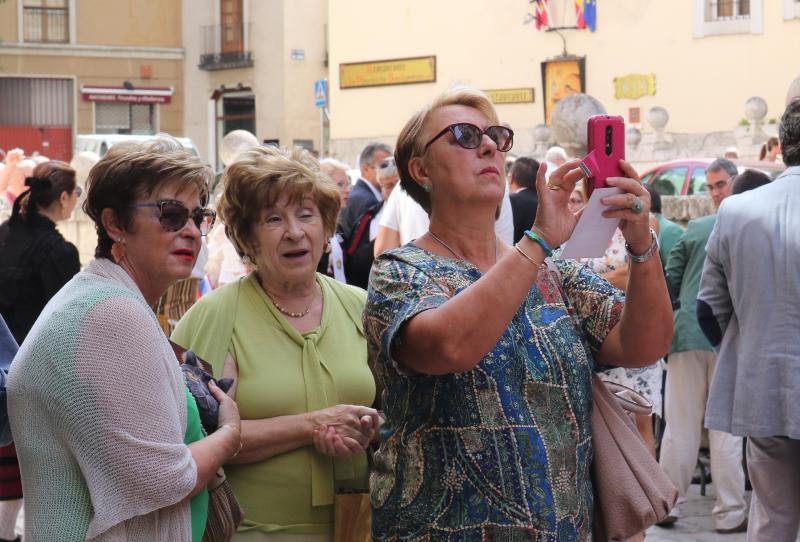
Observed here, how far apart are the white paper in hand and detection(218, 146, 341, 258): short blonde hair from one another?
126 centimetres

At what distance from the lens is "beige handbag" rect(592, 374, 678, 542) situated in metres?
2.91

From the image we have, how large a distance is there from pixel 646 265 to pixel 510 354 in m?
0.38

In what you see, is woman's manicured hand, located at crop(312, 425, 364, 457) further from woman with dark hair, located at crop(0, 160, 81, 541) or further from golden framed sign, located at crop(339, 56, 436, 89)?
golden framed sign, located at crop(339, 56, 436, 89)

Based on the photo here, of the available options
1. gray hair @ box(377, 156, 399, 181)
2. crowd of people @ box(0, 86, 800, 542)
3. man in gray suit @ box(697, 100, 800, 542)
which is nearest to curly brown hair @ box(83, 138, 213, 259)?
crowd of people @ box(0, 86, 800, 542)

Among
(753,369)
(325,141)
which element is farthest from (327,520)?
(325,141)

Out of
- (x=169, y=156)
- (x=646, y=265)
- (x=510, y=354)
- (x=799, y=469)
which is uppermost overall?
(x=169, y=156)

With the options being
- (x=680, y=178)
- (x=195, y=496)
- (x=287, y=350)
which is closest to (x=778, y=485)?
(x=287, y=350)

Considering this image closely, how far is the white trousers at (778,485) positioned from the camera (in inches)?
177

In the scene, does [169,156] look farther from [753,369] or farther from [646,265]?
[753,369]

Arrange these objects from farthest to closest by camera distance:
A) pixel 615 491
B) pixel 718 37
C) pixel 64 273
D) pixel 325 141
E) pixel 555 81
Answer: pixel 325 141 → pixel 555 81 → pixel 718 37 → pixel 64 273 → pixel 615 491

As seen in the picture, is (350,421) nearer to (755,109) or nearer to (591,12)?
(755,109)

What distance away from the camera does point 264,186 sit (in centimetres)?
375

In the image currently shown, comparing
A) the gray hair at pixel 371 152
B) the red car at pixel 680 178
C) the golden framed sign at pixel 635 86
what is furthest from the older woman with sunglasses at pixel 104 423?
the golden framed sign at pixel 635 86

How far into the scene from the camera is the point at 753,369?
4.50m
